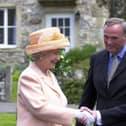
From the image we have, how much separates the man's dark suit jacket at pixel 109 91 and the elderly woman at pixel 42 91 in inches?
16.3

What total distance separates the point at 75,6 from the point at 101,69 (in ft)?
60.8

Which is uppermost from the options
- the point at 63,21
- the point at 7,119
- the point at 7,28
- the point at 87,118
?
the point at 87,118

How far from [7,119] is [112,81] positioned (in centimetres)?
750

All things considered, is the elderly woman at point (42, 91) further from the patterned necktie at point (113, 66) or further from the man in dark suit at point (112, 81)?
the patterned necktie at point (113, 66)

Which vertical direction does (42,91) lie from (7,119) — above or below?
above

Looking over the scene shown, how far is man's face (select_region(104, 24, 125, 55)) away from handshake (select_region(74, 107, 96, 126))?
0.53 m

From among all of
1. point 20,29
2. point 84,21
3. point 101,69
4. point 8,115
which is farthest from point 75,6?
point 101,69

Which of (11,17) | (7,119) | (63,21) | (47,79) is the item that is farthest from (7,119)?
(11,17)

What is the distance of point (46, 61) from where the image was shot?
473 cm

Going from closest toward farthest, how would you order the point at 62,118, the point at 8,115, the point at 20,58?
1. the point at 62,118
2. the point at 8,115
3. the point at 20,58

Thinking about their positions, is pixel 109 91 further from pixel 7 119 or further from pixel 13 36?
pixel 13 36

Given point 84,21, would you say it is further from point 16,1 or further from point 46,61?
point 46,61

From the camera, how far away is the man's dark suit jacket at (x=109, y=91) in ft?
16.6

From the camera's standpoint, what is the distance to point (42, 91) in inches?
185
